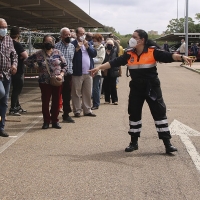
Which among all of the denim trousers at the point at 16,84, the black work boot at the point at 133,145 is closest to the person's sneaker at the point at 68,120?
the denim trousers at the point at 16,84

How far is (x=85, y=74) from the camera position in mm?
9438

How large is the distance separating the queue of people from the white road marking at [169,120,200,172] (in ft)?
1.16

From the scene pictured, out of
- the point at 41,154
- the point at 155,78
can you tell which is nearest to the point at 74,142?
the point at 41,154

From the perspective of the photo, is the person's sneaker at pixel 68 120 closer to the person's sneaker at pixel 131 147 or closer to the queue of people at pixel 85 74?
the queue of people at pixel 85 74

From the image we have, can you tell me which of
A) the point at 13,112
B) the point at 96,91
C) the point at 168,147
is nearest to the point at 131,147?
the point at 168,147

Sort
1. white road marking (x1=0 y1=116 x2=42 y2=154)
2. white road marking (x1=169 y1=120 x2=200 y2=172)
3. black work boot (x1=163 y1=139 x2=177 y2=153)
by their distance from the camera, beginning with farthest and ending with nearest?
white road marking (x1=0 y1=116 x2=42 y2=154), black work boot (x1=163 y1=139 x2=177 y2=153), white road marking (x1=169 y1=120 x2=200 y2=172)

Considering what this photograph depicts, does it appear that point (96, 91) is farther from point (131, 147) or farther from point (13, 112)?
point (131, 147)

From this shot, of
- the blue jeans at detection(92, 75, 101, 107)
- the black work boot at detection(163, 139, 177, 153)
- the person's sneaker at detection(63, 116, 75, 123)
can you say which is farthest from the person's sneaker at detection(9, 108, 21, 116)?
the black work boot at detection(163, 139, 177, 153)

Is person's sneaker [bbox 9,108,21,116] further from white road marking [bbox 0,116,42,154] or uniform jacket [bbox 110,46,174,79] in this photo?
uniform jacket [bbox 110,46,174,79]

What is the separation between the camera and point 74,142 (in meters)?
7.05

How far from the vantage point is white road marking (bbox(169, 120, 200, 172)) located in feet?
19.8

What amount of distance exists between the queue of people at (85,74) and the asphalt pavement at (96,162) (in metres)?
0.37

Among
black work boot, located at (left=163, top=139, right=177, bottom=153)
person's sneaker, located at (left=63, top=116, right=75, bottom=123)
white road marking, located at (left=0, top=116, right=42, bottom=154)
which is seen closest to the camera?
black work boot, located at (left=163, top=139, right=177, bottom=153)

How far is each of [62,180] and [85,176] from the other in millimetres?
314
